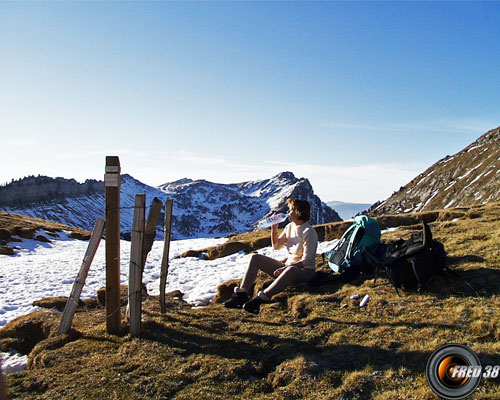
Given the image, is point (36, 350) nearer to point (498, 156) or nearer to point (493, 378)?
point (493, 378)

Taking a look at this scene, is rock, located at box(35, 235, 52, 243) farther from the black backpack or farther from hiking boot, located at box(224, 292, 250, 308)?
the black backpack

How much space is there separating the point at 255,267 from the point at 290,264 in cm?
100

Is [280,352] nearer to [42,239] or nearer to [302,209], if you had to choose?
[302,209]

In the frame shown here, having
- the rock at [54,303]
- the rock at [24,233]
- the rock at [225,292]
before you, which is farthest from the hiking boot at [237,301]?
the rock at [24,233]

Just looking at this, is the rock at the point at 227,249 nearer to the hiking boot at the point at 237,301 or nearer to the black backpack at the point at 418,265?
the hiking boot at the point at 237,301

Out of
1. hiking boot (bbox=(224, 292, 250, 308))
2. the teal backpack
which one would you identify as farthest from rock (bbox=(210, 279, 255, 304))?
the teal backpack

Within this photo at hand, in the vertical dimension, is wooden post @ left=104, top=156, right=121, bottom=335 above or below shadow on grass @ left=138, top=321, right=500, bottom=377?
above

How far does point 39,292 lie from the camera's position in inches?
576

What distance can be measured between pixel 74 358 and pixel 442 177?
5624 inches

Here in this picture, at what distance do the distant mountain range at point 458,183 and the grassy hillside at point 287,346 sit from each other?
89628 millimetres

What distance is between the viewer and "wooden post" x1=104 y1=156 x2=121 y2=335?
7.89 m

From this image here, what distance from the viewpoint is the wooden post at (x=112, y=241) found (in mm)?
7891

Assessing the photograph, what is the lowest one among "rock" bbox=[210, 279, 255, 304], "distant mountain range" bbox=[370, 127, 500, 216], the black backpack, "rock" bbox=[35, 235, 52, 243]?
"rock" bbox=[35, 235, 52, 243]

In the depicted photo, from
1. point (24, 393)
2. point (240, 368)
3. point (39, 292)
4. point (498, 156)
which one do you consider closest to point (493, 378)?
point (240, 368)
